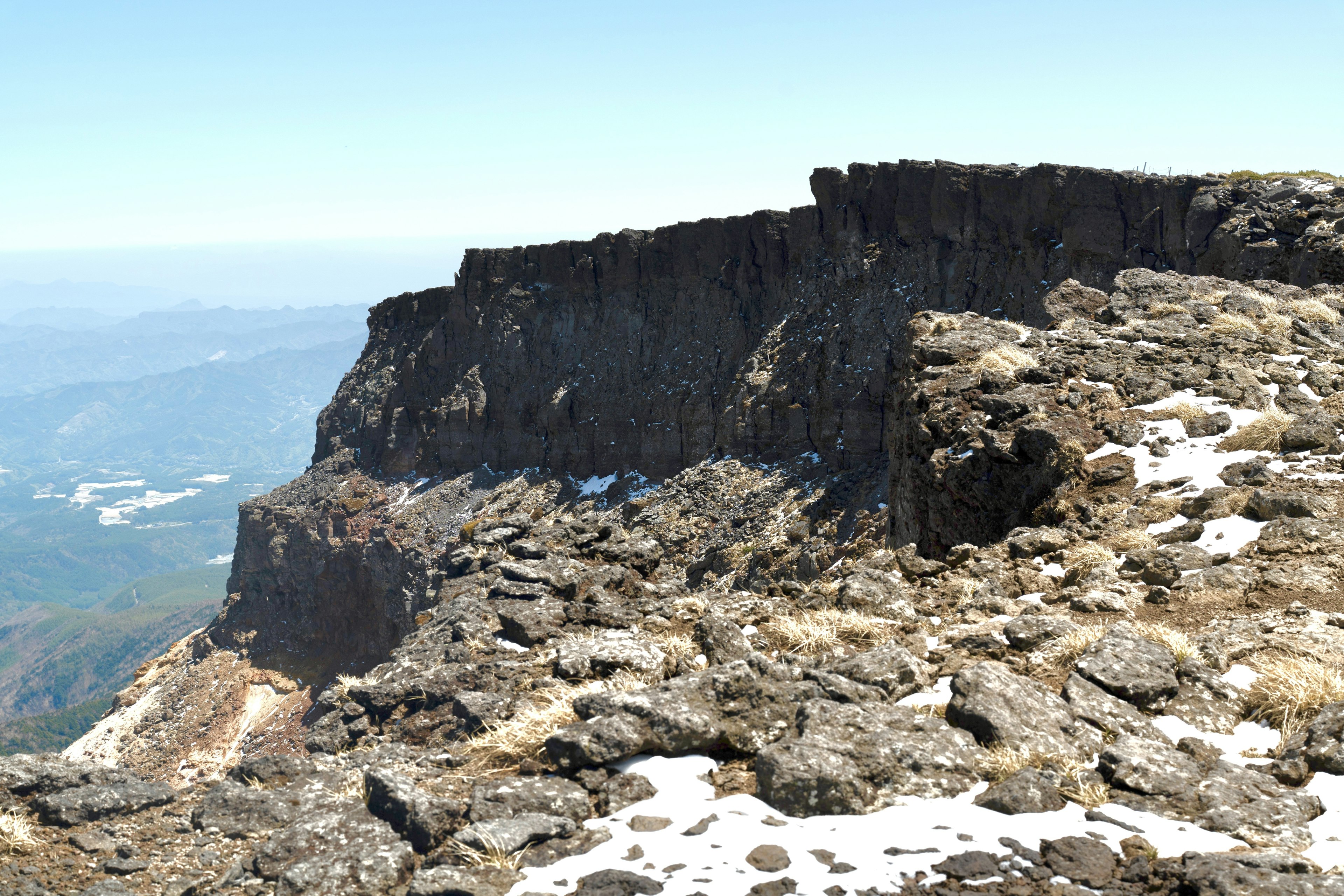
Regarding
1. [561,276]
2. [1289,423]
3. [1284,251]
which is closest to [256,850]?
[1289,423]

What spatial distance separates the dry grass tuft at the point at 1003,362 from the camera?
16656 millimetres

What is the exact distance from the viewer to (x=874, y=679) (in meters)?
7.23

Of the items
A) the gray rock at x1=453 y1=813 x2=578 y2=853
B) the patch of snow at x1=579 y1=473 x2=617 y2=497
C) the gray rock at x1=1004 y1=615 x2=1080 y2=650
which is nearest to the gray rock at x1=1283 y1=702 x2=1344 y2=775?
the gray rock at x1=1004 y1=615 x2=1080 y2=650

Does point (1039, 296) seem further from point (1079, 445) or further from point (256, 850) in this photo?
point (256, 850)

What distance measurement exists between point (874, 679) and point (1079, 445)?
26.8 ft

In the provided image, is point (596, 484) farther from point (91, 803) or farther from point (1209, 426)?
point (91, 803)

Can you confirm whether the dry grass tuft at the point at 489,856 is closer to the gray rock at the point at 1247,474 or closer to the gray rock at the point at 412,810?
the gray rock at the point at 412,810

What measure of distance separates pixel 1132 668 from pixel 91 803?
8547mm

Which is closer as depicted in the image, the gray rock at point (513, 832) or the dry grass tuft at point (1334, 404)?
the gray rock at point (513, 832)

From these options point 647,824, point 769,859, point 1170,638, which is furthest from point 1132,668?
point 647,824

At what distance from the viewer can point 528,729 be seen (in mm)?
7188

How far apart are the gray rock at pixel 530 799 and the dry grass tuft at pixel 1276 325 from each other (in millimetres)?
18041

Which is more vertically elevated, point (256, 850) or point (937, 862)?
point (937, 862)

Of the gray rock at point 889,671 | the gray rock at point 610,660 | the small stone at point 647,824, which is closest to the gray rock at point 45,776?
the gray rock at point 610,660
